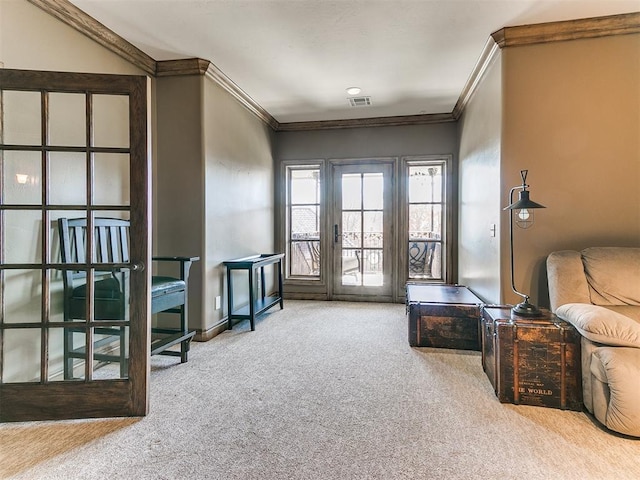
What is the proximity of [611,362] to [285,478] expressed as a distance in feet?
5.50

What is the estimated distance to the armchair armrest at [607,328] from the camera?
1736 millimetres

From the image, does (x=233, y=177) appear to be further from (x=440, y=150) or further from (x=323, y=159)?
(x=440, y=150)

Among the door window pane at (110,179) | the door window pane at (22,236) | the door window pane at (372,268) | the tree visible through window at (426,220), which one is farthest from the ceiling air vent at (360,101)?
the door window pane at (22,236)

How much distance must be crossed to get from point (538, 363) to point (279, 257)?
3.01 metres

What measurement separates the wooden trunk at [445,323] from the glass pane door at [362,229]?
75.3 inches

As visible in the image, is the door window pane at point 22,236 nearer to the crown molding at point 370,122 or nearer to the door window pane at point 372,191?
the crown molding at point 370,122

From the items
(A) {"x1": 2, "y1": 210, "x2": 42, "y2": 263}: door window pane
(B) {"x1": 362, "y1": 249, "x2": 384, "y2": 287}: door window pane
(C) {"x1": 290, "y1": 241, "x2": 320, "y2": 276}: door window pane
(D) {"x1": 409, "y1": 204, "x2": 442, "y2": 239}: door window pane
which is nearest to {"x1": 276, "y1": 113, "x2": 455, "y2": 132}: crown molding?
(D) {"x1": 409, "y1": 204, "x2": 442, "y2": 239}: door window pane

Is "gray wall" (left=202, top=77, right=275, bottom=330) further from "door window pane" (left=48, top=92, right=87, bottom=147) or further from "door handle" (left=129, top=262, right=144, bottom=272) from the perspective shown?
"door handle" (left=129, top=262, right=144, bottom=272)

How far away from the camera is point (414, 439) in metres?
1.72

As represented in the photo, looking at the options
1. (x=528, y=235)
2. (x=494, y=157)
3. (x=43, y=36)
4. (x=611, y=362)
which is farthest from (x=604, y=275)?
(x=43, y=36)

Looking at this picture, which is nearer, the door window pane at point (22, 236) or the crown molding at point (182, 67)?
the door window pane at point (22, 236)

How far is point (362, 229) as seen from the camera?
5.06m

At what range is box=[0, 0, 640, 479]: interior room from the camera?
67.5 inches

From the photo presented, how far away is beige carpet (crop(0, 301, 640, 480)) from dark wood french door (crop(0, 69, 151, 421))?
0.17m
